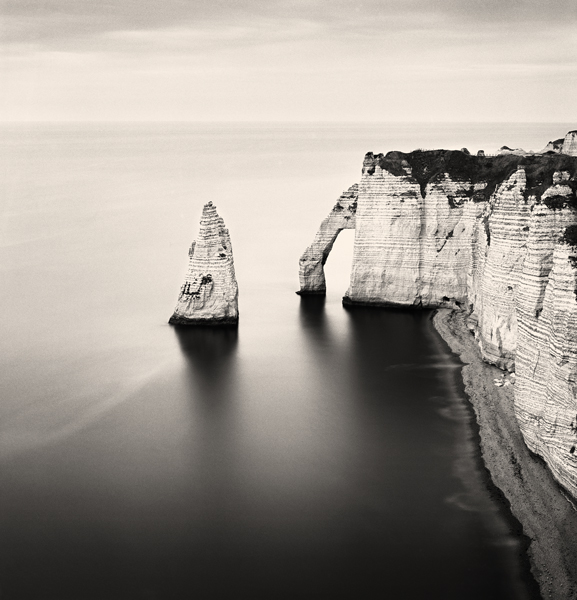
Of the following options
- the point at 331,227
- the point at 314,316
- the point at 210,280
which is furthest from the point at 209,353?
the point at 331,227

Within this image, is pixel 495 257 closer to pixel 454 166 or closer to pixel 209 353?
pixel 454 166

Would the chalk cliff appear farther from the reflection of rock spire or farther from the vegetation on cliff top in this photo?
the reflection of rock spire

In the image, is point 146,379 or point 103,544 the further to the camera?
point 146,379

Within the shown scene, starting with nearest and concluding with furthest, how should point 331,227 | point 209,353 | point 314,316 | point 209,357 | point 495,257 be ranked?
point 495,257 → point 209,357 → point 209,353 → point 314,316 → point 331,227

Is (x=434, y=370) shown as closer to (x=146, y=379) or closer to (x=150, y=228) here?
(x=146, y=379)

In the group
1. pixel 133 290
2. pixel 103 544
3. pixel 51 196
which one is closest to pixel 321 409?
pixel 103 544

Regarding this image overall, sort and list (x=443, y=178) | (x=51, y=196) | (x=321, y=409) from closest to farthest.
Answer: (x=321, y=409) < (x=443, y=178) < (x=51, y=196)
